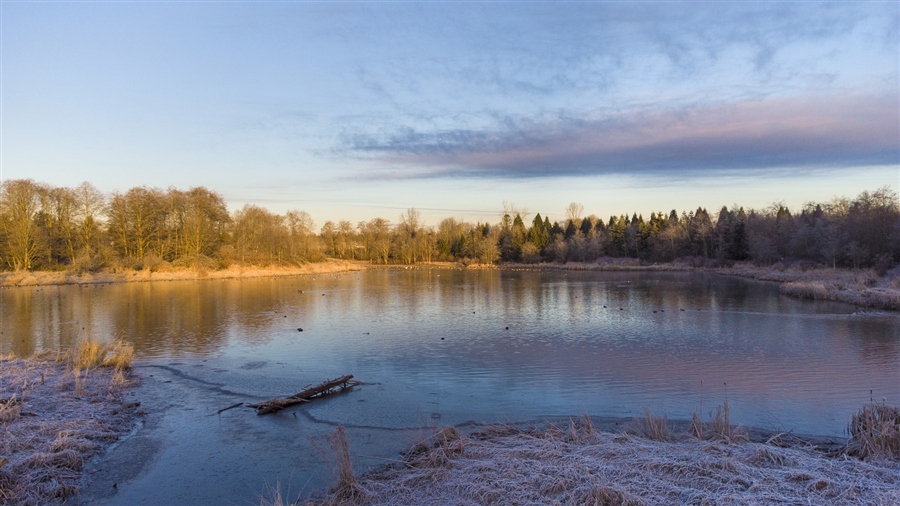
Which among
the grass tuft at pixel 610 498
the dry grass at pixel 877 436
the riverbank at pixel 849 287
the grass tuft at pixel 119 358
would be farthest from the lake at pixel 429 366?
the grass tuft at pixel 610 498

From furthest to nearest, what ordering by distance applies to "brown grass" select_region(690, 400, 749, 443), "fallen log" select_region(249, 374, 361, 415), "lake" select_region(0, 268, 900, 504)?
"fallen log" select_region(249, 374, 361, 415) → "lake" select_region(0, 268, 900, 504) → "brown grass" select_region(690, 400, 749, 443)

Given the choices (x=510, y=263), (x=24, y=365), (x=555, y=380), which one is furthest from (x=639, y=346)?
(x=510, y=263)

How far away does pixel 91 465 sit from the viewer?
24.2 ft

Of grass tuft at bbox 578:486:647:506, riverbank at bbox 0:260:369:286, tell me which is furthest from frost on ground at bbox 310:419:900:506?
riverbank at bbox 0:260:369:286

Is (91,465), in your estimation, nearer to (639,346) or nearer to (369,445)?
(369,445)

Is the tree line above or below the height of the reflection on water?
above

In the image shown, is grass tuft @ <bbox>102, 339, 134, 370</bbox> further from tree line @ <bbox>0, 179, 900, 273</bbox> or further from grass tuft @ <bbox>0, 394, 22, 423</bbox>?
tree line @ <bbox>0, 179, 900, 273</bbox>

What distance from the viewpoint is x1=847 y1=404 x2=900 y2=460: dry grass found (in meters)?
6.55

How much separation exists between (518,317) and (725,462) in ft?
58.1

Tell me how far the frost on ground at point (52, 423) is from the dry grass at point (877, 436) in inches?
399

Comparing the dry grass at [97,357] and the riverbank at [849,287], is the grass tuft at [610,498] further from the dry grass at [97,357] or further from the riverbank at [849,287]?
the riverbank at [849,287]

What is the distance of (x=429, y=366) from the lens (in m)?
14.0

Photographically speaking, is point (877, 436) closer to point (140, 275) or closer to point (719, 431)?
point (719, 431)

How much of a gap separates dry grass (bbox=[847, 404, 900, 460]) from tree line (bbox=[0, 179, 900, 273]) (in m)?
33.3
